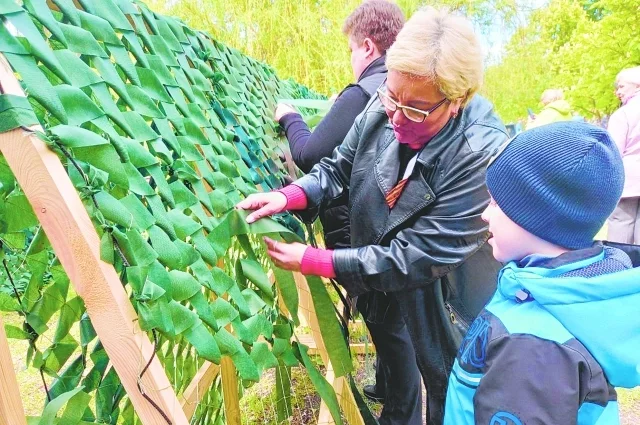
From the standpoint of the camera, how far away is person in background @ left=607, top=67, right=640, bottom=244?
14.1 feet

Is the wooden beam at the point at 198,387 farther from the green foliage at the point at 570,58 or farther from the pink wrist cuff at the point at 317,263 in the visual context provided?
the green foliage at the point at 570,58

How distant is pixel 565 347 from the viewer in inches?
36.5

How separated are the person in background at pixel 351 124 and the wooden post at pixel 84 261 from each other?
1.20 m

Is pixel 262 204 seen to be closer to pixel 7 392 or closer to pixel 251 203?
pixel 251 203

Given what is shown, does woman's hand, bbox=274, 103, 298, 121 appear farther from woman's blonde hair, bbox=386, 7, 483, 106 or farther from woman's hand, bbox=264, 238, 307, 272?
woman's hand, bbox=264, 238, 307, 272

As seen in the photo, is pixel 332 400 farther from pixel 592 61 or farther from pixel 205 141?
pixel 592 61

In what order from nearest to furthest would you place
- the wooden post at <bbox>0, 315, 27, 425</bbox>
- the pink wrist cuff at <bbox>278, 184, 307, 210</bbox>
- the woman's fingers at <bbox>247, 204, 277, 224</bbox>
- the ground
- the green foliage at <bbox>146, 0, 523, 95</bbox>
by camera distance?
the wooden post at <bbox>0, 315, 27, 425</bbox> < the woman's fingers at <bbox>247, 204, 277, 224</bbox> < the pink wrist cuff at <bbox>278, 184, 307, 210</bbox> < the ground < the green foliage at <bbox>146, 0, 523, 95</bbox>

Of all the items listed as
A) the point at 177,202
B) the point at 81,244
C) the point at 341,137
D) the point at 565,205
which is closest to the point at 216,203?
the point at 177,202

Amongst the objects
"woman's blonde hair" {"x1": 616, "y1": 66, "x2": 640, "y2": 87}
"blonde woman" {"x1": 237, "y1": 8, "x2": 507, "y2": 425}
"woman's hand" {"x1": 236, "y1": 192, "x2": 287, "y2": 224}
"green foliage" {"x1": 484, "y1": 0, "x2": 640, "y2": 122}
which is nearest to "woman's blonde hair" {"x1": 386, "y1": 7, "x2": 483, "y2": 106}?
"blonde woman" {"x1": 237, "y1": 8, "x2": 507, "y2": 425}

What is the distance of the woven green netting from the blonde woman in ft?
0.65

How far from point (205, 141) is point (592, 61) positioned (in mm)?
10708

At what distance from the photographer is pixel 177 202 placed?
1089 mm

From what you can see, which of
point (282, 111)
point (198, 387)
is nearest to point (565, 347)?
point (198, 387)

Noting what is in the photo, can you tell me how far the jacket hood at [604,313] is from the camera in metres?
0.93
